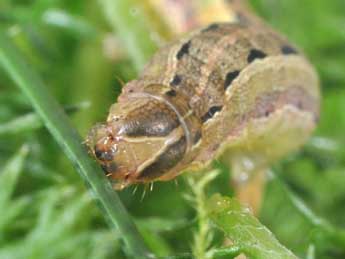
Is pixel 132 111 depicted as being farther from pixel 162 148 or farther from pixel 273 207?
pixel 273 207

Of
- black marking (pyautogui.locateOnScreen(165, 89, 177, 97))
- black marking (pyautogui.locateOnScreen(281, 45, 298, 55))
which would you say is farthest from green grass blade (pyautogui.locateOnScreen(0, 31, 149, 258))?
black marking (pyautogui.locateOnScreen(281, 45, 298, 55))

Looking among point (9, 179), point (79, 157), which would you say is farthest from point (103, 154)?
point (9, 179)

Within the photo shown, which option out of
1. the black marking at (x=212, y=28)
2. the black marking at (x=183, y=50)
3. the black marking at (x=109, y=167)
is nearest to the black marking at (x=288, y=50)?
the black marking at (x=212, y=28)

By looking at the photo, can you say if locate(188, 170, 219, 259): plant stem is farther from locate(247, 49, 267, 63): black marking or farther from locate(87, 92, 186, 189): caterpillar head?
locate(247, 49, 267, 63): black marking

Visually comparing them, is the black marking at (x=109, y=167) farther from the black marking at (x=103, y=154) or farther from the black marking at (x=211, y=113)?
the black marking at (x=211, y=113)

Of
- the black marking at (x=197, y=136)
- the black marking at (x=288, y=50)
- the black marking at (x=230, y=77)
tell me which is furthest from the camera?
the black marking at (x=288, y=50)

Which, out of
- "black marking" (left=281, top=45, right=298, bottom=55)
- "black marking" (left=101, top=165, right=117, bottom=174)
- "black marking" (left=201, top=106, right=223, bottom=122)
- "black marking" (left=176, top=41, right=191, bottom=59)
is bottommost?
"black marking" (left=281, top=45, right=298, bottom=55)

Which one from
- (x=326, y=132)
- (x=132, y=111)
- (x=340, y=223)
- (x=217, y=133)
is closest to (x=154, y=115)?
(x=132, y=111)

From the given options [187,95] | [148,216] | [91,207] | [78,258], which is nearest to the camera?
[187,95]
